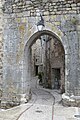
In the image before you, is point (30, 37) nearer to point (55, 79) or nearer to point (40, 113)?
point (40, 113)

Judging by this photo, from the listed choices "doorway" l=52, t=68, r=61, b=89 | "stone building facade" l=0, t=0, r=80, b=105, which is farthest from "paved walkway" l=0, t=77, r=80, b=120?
"doorway" l=52, t=68, r=61, b=89

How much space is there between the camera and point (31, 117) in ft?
22.3

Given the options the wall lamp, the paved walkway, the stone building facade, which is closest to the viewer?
the paved walkway

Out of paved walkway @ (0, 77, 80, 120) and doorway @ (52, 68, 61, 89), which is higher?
doorway @ (52, 68, 61, 89)

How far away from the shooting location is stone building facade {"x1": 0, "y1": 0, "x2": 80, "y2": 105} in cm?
847

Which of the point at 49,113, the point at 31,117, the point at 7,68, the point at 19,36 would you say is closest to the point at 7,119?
the point at 31,117

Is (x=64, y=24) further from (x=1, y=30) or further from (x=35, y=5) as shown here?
(x=1, y=30)

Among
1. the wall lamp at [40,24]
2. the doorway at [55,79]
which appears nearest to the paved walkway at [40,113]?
the wall lamp at [40,24]

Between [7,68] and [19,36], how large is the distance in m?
1.30

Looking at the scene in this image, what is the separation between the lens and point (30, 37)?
8797mm

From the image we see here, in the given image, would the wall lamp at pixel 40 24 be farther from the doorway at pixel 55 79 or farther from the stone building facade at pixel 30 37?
the doorway at pixel 55 79

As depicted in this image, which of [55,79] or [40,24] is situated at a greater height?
[40,24]

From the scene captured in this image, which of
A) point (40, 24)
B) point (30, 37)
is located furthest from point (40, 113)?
point (40, 24)

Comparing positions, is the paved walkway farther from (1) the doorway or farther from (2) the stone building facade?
(1) the doorway
